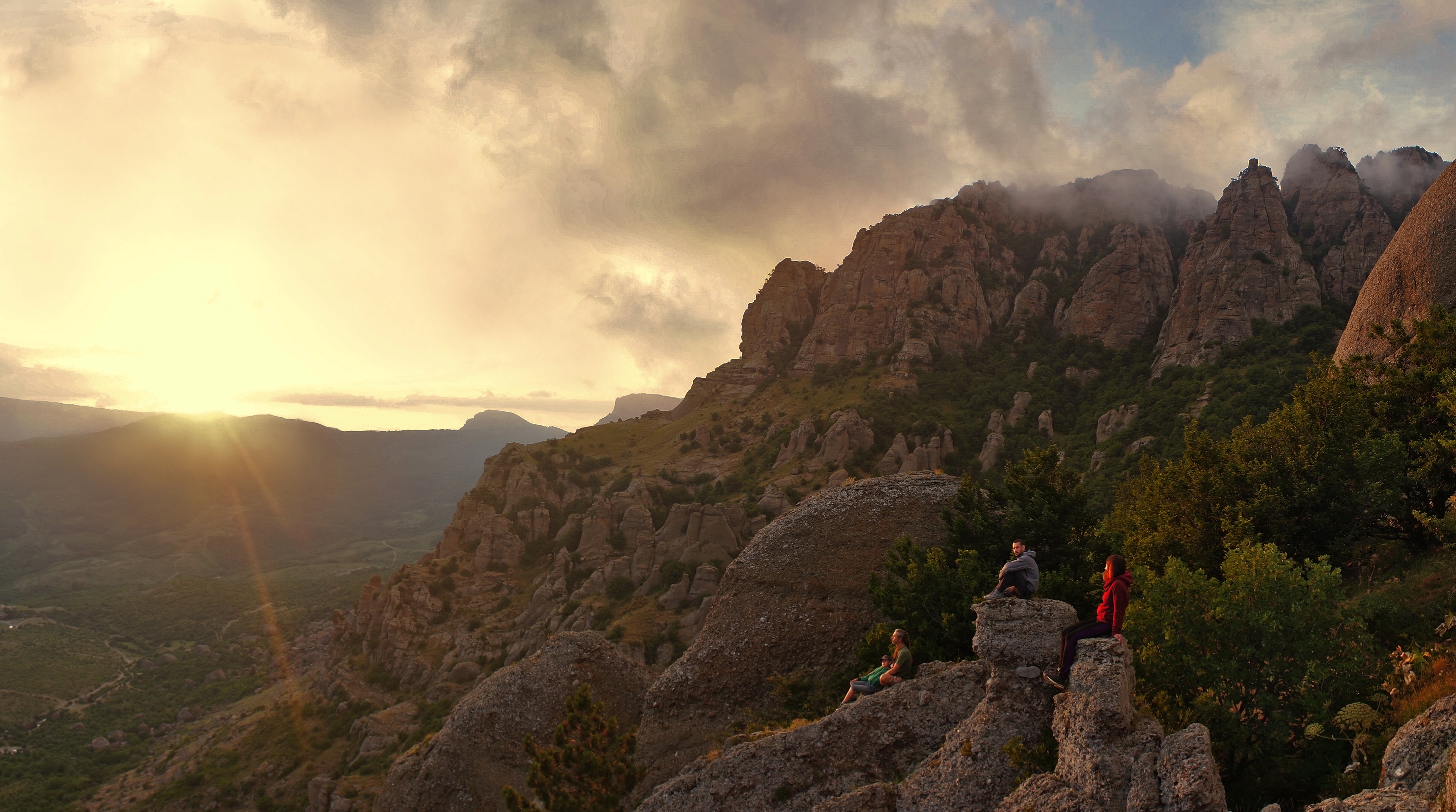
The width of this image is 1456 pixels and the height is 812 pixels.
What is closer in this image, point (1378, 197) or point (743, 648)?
point (743, 648)

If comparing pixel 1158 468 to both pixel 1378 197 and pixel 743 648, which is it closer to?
pixel 743 648

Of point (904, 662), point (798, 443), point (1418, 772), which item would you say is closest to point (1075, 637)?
point (1418, 772)

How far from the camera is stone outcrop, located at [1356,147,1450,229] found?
105 meters

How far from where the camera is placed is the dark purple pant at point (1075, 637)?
403 inches

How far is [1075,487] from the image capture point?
2272 centimetres

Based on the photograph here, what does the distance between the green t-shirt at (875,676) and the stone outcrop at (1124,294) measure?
11346cm

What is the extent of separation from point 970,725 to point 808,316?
148 meters

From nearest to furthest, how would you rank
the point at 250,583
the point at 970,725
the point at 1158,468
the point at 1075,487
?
1. the point at 970,725
2. the point at 1075,487
3. the point at 1158,468
4. the point at 250,583

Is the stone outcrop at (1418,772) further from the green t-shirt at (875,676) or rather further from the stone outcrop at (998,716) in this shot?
the green t-shirt at (875,676)

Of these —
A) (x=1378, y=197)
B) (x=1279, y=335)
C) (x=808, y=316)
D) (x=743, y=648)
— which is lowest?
(x=743, y=648)

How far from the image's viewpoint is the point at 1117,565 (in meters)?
10.7

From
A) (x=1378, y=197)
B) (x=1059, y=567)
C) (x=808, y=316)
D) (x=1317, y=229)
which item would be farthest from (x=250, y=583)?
(x=1378, y=197)

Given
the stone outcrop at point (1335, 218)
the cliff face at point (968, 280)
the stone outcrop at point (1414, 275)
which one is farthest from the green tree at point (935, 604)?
the stone outcrop at point (1335, 218)

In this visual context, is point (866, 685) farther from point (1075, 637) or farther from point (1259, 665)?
point (1259, 665)
